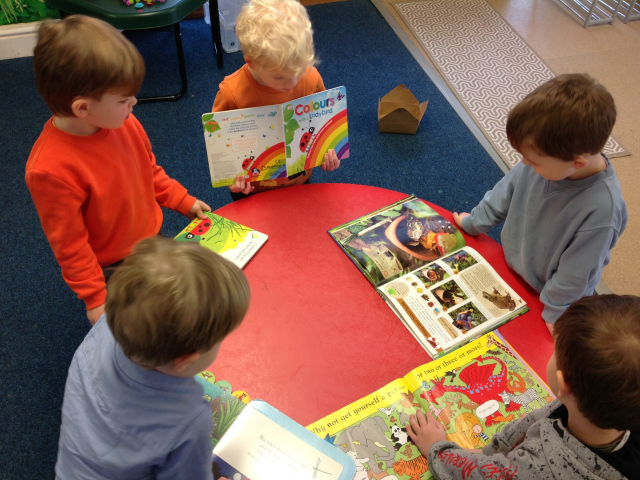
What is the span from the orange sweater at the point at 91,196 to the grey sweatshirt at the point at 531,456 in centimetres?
89

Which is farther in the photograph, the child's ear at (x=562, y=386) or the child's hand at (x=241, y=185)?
the child's hand at (x=241, y=185)

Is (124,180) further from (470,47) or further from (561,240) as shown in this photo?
(470,47)

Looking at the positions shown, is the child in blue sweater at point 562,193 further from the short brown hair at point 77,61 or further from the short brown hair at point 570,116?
the short brown hair at point 77,61

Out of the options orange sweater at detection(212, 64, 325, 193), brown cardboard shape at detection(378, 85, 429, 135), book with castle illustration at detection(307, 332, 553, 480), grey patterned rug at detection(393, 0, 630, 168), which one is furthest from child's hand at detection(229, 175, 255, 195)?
grey patterned rug at detection(393, 0, 630, 168)

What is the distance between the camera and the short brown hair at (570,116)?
1.03 meters

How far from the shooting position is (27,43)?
9.21ft

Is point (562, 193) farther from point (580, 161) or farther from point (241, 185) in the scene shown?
point (241, 185)

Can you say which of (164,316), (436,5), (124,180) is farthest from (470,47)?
(164,316)

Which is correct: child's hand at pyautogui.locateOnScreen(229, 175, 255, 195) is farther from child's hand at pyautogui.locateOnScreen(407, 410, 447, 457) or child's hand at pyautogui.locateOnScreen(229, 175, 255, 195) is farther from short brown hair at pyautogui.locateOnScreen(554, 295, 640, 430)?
short brown hair at pyautogui.locateOnScreen(554, 295, 640, 430)

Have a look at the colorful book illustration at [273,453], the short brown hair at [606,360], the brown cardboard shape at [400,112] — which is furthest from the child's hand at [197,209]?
the brown cardboard shape at [400,112]

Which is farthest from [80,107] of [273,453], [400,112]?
[400,112]

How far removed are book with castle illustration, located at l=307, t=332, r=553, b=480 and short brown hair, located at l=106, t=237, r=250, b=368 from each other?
1.25 ft

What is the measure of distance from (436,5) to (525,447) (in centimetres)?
330

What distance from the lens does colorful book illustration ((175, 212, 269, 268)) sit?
124 cm
